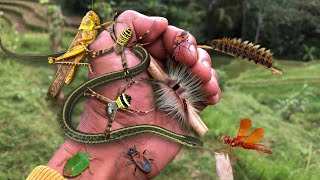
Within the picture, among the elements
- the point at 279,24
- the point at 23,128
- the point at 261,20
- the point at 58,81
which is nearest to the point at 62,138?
the point at 23,128

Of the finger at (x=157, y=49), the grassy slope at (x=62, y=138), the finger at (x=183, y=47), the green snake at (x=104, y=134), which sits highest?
the finger at (x=183, y=47)

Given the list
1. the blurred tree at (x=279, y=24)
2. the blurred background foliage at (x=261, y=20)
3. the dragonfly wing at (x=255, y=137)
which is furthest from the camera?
the blurred tree at (x=279, y=24)

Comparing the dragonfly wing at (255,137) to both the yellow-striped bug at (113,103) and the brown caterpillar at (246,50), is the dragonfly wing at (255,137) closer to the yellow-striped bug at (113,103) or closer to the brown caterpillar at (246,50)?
the brown caterpillar at (246,50)

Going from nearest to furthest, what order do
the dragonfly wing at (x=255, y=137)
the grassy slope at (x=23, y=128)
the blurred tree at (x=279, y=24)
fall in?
the dragonfly wing at (x=255, y=137)
the grassy slope at (x=23, y=128)
the blurred tree at (x=279, y=24)

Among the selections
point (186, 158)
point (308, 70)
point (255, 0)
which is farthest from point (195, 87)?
point (255, 0)

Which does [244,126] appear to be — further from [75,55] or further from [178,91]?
[75,55]

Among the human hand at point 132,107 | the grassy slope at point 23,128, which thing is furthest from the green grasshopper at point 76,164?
the grassy slope at point 23,128

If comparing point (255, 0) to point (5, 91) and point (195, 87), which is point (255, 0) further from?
point (195, 87)
